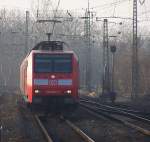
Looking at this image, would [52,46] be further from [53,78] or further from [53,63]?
[53,78]

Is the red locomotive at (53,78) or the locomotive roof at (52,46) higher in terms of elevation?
the locomotive roof at (52,46)

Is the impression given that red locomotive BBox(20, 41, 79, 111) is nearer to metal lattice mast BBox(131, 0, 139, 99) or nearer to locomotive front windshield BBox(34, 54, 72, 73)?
locomotive front windshield BBox(34, 54, 72, 73)

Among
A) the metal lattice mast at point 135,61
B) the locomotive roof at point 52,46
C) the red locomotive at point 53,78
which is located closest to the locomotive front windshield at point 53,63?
the red locomotive at point 53,78

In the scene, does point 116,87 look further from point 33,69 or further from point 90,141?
point 90,141

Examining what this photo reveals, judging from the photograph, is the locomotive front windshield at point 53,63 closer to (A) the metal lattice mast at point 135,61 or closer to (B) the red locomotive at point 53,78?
(B) the red locomotive at point 53,78

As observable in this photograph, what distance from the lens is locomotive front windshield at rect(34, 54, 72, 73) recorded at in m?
23.6

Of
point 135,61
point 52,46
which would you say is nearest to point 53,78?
point 52,46

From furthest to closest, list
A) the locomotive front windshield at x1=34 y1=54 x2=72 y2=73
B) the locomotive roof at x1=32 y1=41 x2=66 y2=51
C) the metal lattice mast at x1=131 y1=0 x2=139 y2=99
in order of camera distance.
Answer: 1. the metal lattice mast at x1=131 y1=0 x2=139 y2=99
2. the locomotive roof at x1=32 y1=41 x2=66 y2=51
3. the locomotive front windshield at x1=34 y1=54 x2=72 y2=73

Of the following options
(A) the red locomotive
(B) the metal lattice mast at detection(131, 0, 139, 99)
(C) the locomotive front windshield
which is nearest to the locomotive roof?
(A) the red locomotive

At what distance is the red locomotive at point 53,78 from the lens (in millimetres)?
23359

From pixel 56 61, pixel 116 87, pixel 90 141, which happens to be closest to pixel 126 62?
pixel 116 87

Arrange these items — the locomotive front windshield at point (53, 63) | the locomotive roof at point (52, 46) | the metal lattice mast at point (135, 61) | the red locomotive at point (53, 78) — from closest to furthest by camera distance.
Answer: the red locomotive at point (53, 78) → the locomotive front windshield at point (53, 63) → the locomotive roof at point (52, 46) → the metal lattice mast at point (135, 61)

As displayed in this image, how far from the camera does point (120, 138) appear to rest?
16250 millimetres

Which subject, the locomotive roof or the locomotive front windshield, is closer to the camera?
the locomotive front windshield
